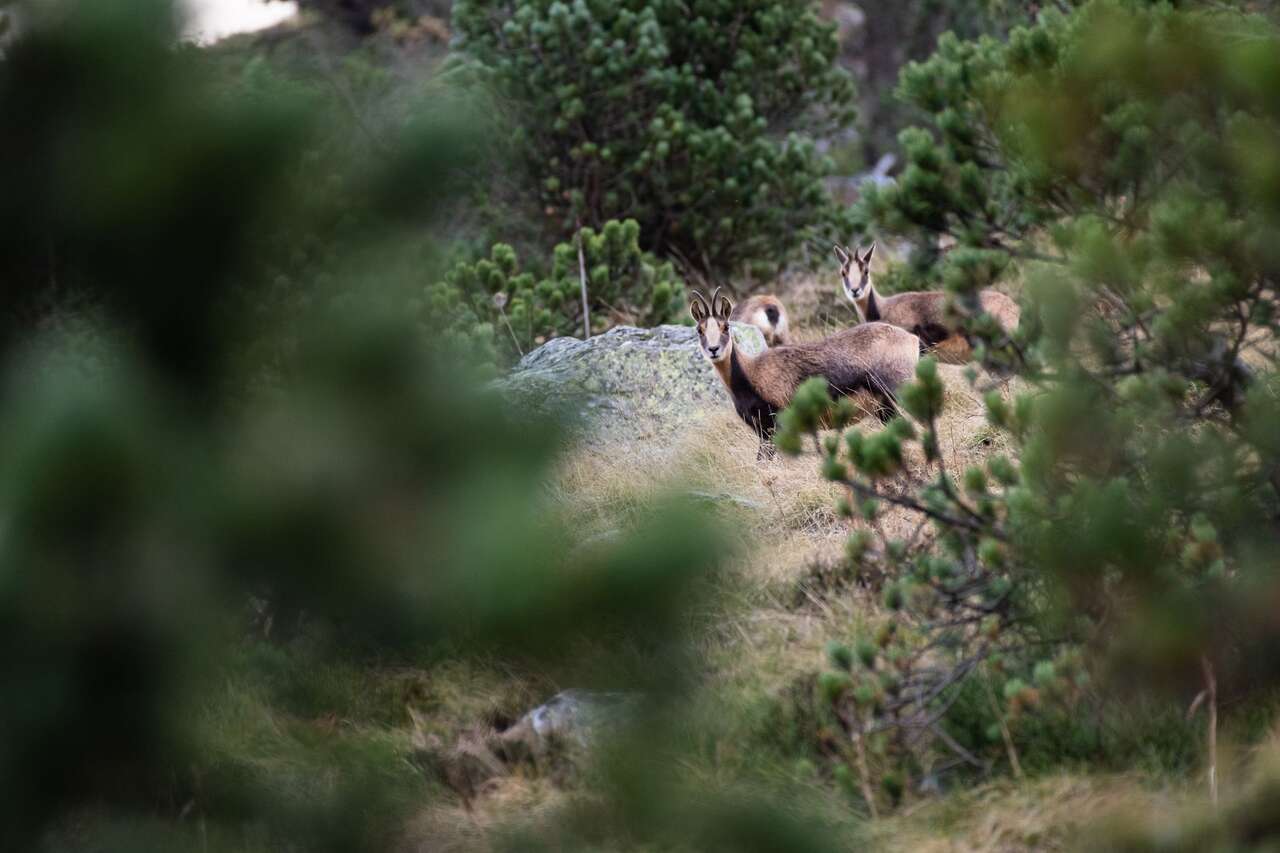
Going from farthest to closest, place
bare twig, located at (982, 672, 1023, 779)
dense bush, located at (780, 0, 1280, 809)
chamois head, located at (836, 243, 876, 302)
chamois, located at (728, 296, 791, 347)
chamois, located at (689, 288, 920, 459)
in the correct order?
1. chamois, located at (728, 296, 791, 347)
2. chamois head, located at (836, 243, 876, 302)
3. chamois, located at (689, 288, 920, 459)
4. bare twig, located at (982, 672, 1023, 779)
5. dense bush, located at (780, 0, 1280, 809)

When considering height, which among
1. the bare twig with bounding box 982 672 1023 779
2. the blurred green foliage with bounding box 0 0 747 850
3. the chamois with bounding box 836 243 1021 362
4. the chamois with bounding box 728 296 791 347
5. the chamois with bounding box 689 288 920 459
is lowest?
the chamois with bounding box 728 296 791 347

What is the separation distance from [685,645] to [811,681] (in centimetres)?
356

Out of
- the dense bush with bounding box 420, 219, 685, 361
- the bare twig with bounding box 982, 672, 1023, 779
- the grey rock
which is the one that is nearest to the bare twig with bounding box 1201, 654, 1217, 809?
the bare twig with bounding box 982, 672, 1023, 779

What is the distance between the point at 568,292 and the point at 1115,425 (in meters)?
6.37

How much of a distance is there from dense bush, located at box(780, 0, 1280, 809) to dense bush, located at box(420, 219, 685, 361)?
205 inches

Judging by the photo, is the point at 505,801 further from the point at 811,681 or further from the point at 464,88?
the point at 464,88

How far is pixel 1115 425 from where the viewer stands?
14.6 ft

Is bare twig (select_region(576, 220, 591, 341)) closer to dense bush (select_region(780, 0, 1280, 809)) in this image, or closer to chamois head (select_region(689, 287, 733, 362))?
chamois head (select_region(689, 287, 733, 362))

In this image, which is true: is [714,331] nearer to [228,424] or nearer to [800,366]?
[800,366]

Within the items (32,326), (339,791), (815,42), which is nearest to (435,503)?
(32,326)

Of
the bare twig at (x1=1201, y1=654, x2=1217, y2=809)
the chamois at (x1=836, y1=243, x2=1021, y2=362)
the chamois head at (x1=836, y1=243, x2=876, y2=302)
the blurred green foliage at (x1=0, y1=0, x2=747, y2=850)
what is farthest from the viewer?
the chamois head at (x1=836, y1=243, x2=876, y2=302)

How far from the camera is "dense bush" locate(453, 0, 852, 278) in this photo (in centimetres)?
1184

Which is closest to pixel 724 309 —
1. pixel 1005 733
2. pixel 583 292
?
pixel 583 292

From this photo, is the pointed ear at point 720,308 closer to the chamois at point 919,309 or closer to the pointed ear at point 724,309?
the pointed ear at point 724,309
